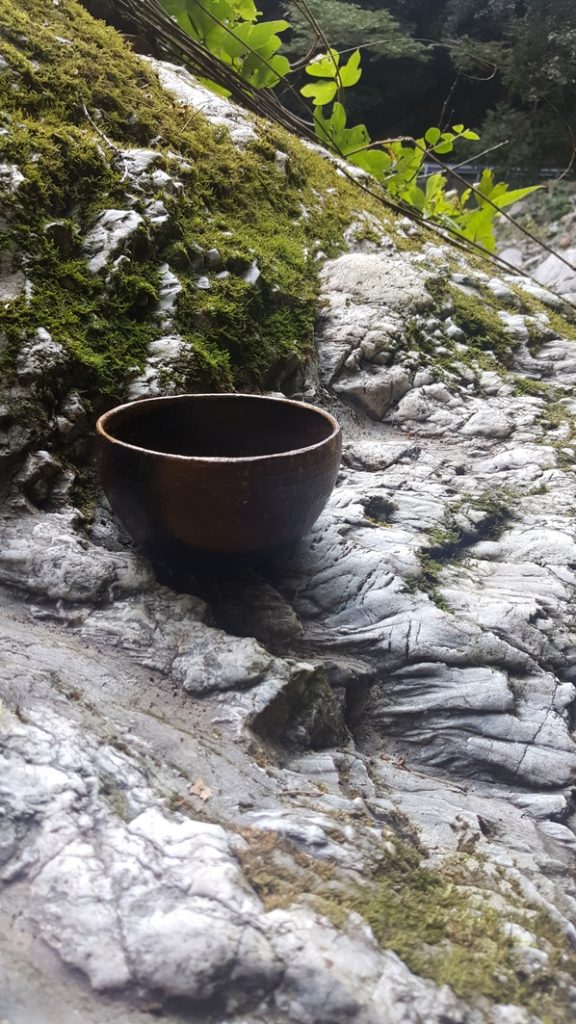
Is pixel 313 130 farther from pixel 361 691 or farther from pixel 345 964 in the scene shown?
pixel 345 964

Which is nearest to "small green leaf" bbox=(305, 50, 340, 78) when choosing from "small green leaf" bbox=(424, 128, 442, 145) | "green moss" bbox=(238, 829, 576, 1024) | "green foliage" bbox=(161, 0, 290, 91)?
"green foliage" bbox=(161, 0, 290, 91)

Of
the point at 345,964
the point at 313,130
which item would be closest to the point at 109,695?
the point at 345,964

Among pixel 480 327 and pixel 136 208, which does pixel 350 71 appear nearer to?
pixel 480 327

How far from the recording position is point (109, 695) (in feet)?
5.64

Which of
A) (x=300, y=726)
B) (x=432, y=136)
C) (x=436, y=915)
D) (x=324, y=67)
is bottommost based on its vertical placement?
(x=300, y=726)

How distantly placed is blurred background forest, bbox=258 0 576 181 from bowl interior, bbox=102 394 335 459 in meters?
6.23

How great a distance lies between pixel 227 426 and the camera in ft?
7.89

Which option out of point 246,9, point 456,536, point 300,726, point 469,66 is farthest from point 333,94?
point 469,66

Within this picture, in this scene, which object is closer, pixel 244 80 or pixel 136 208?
pixel 136 208

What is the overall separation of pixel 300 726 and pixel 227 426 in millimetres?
951

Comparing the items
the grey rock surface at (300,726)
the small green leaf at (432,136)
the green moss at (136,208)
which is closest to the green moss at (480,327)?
the grey rock surface at (300,726)

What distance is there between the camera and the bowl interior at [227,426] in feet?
7.52

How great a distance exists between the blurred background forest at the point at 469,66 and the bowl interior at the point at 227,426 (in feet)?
20.5

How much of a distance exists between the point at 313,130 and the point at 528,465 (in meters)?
2.90
